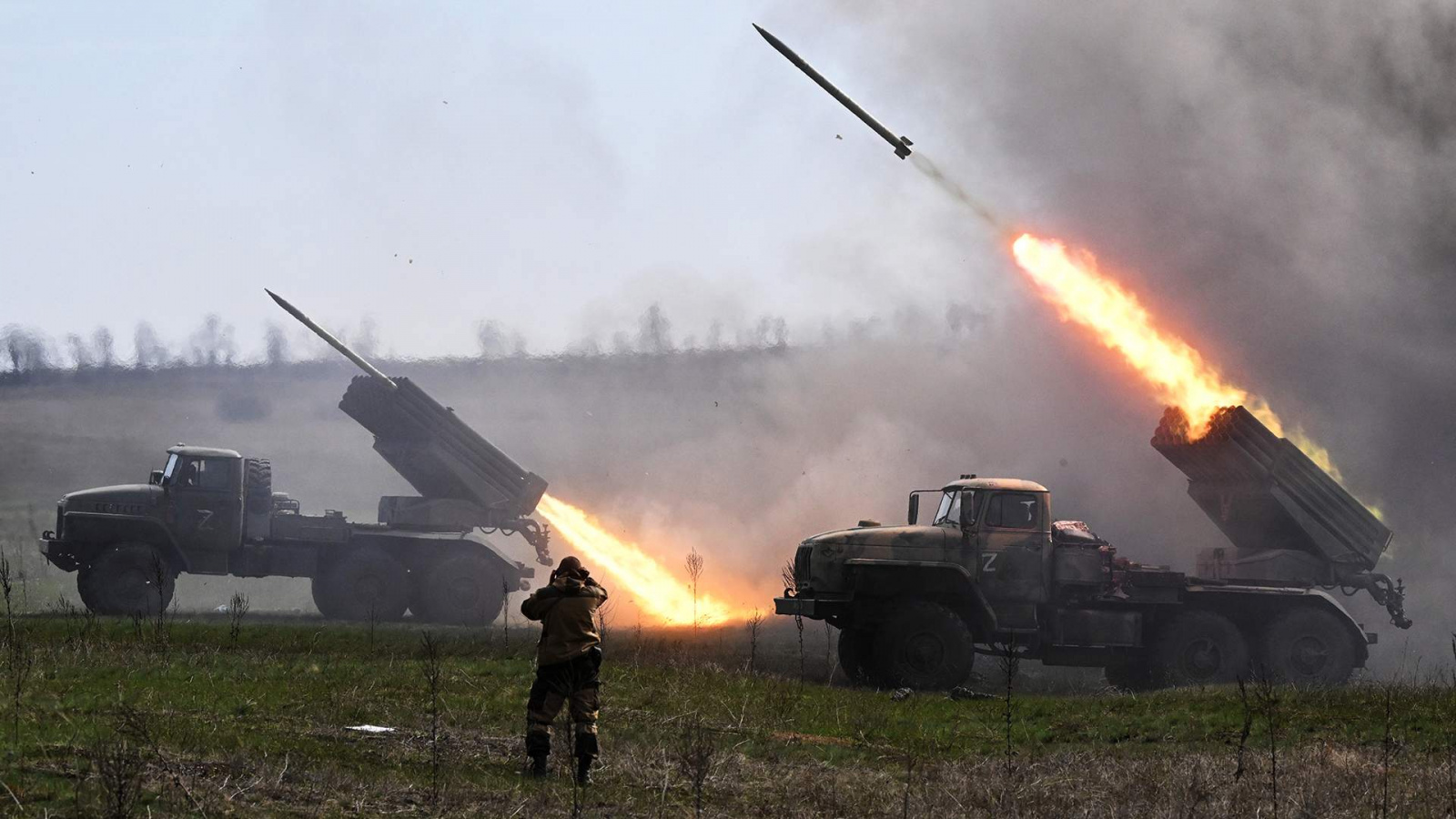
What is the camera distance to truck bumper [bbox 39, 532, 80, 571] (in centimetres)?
2631

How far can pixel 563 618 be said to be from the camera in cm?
1168

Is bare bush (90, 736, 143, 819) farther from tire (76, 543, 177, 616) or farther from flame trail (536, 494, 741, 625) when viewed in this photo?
flame trail (536, 494, 741, 625)

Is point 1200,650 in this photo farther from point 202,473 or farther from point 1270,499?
point 202,473

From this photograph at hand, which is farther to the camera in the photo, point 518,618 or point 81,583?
point 518,618

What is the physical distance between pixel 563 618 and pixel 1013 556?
10.7 m

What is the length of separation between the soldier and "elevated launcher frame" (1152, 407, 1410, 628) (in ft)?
46.7

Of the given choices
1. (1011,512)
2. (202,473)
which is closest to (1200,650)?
(1011,512)

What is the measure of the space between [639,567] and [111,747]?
2295cm

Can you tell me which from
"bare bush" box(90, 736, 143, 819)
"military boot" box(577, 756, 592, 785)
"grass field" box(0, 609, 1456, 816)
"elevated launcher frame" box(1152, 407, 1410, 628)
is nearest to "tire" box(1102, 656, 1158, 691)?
"grass field" box(0, 609, 1456, 816)

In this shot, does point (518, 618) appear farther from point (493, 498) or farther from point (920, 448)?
point (920, 448)

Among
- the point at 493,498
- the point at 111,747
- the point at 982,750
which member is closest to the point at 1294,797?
the point at 982,750

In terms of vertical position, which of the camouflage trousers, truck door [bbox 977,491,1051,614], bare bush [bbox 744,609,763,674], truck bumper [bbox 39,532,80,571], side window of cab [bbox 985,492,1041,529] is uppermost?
side window of cab [bbox 985,492,1041,529]

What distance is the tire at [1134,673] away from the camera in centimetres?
2148

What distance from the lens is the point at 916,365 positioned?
146 ft
